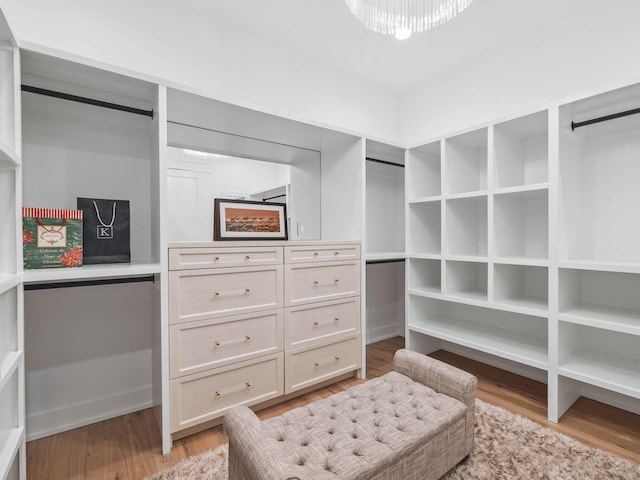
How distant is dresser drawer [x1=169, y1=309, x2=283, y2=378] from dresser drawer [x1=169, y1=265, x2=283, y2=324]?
0.05 metres

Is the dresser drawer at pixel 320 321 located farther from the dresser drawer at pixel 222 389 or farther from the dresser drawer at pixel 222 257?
the dresser drawer at pixel 222 257

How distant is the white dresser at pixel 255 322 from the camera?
1.69 metres

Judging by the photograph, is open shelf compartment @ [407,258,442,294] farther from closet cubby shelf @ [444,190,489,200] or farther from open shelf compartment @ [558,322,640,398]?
open shelf compartment @ [558,322,640,398]

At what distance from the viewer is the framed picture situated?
6.79 ft

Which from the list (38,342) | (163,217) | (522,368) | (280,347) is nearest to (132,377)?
(38,342)

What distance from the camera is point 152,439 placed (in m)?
1.75

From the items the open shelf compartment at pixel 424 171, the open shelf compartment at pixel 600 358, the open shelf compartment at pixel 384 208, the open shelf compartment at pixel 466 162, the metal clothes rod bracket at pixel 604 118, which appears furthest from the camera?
the open shelf compartment at pixel 384 208

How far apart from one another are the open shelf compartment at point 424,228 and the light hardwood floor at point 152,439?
3.88ft

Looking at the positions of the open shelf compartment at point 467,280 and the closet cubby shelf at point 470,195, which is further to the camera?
the open shelf compartment at point 467,280

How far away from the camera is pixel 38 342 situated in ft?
5.77

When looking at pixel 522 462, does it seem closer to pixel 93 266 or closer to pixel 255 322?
pixel 255 322

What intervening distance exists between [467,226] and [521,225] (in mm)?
382

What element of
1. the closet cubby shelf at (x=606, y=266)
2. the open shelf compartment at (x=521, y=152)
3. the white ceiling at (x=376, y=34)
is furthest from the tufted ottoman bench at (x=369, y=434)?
the white ceiling at (x=376, y=34)

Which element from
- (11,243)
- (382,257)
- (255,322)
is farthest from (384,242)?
(11,243)
